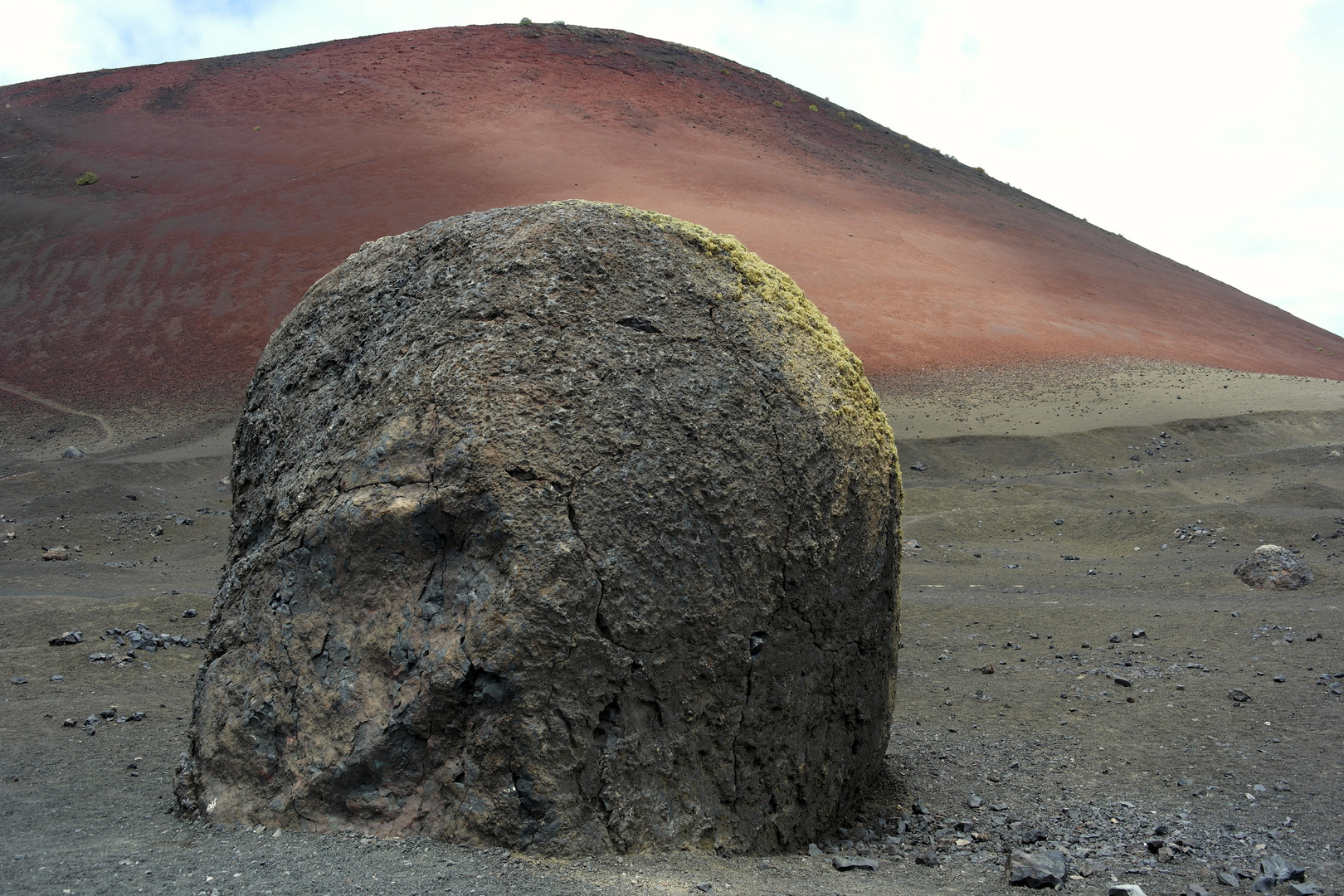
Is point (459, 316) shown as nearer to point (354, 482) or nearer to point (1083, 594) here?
point (354, 482)

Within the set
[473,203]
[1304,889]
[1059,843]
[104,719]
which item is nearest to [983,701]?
[1059,843]

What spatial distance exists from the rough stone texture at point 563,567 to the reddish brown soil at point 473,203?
48.3 ft

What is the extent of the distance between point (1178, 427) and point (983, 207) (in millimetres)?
20653

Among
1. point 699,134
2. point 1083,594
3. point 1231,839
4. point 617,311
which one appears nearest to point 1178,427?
point 1083,594

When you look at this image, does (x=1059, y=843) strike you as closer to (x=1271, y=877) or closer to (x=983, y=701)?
(x=1271, y=877)

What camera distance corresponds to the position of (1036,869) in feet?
9.61

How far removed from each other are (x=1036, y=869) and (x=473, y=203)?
2158 centimetres

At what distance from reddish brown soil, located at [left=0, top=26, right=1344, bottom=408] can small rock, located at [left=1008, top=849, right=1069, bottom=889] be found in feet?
50.4

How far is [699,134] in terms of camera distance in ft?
100

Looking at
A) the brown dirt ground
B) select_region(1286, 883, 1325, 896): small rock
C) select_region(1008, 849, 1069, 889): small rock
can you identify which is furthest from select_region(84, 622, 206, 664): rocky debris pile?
select_region(1286, 883, 1325, 896): small rock

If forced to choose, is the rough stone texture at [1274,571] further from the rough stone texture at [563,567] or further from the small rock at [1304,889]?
the rough stone texture at [563,567]

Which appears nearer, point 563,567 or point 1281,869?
point 563,567

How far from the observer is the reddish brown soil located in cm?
1916

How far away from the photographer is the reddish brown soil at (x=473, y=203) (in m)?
19.2
